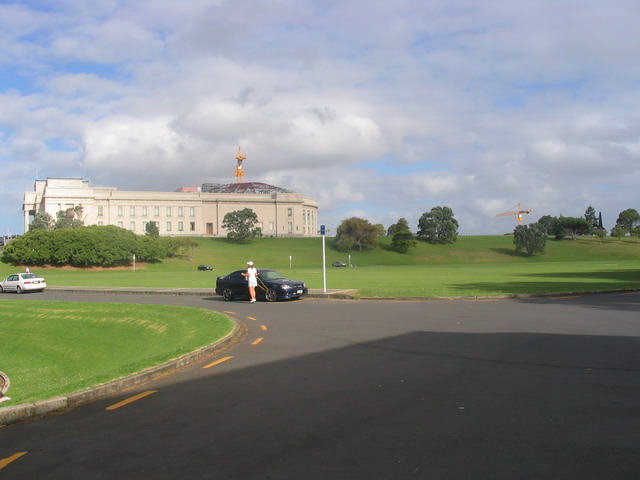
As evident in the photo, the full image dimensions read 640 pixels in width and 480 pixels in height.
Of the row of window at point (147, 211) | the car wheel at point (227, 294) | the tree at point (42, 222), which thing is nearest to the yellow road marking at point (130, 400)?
the car wheel at point (227, 294)

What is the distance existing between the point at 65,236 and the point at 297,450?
92.6 m

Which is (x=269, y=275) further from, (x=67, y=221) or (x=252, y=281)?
(x=67, y=221)

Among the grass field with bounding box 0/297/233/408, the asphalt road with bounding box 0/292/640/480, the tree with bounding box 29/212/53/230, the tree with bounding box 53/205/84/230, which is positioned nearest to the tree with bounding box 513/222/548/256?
the tree with bounding box 53/205/84/230

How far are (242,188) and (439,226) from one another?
75.9 metres

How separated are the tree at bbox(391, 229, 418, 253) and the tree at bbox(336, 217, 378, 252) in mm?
4558

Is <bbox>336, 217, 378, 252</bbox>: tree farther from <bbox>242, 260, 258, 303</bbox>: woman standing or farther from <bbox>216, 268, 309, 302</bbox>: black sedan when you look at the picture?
<bbox>242, 260, 258, 303</bbox>: woman standing

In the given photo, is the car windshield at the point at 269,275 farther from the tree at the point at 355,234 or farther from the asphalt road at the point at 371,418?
the tree at the point at 355,234

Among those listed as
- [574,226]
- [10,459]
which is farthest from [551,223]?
[10,459]

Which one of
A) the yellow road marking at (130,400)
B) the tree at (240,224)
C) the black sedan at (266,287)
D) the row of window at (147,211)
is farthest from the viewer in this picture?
the row of window at (147,211)

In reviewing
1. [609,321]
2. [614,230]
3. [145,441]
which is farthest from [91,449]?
[614,230]

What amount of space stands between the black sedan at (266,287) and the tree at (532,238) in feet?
347

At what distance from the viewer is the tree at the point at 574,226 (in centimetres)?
15250

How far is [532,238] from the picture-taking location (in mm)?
121812

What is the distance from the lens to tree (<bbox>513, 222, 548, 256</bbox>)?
12169cm
